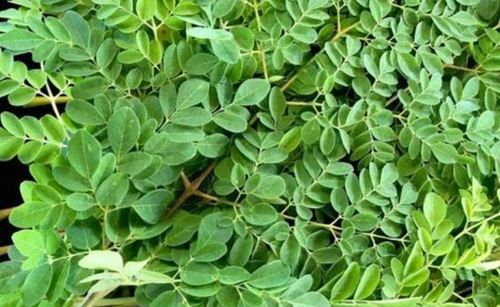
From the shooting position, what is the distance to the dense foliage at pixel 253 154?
0.58m

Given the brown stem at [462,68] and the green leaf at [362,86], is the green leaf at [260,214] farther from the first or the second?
the brown stem at [462,68]

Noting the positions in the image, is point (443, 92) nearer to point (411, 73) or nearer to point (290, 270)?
point (411, 73)

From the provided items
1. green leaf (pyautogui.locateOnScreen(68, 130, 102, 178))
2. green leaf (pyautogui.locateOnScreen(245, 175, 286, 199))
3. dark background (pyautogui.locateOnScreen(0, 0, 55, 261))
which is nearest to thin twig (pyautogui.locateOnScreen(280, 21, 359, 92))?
green leaf (pyautogui.locateOnScreen(245, 175, 286, 199))

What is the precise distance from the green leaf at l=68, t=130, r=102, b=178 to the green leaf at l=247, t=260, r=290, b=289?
165mm

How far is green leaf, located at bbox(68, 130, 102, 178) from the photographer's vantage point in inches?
21.7

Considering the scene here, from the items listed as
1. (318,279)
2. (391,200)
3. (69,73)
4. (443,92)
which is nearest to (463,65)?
(443,92)

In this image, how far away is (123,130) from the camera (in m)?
0.57

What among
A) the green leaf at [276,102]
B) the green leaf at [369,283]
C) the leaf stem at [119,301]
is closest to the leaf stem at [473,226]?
the green leaf at [369,283]

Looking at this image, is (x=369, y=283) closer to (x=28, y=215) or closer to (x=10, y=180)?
(x=28, y=215)

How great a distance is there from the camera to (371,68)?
68 cm

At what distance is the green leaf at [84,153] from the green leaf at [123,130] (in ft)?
0.06

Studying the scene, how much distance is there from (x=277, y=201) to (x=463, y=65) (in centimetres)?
27

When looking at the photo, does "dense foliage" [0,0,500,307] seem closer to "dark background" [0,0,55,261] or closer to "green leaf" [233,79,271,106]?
"green leaf" [233,79,271,106]

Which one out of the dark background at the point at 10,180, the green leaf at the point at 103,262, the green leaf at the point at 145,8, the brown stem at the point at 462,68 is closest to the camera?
the green leaf at the point at 103,262
